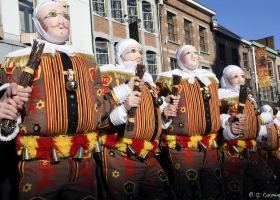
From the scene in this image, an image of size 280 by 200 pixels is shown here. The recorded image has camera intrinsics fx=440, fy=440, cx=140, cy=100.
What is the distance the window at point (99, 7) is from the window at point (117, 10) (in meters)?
0.63

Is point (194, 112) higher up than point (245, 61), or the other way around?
point (245, 61)

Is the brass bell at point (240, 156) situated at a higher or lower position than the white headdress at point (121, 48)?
lower

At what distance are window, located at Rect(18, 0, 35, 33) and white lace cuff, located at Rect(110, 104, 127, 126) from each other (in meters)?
10.5

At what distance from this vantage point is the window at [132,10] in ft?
64.6

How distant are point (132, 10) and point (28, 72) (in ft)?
57.3

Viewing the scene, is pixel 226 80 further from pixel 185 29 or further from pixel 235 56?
pixel 235 56

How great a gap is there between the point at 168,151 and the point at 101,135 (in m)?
1.16

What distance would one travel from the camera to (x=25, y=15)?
13.9 m

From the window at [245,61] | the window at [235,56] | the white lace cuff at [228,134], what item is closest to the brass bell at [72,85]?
the white lace cuff at [228,134]

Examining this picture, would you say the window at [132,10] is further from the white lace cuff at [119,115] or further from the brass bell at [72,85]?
the brass bell at [72,85]

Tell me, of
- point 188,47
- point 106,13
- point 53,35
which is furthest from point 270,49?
point 53,35

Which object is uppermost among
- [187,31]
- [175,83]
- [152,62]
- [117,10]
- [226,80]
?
[187,31]

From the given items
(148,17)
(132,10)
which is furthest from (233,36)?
(132,10)

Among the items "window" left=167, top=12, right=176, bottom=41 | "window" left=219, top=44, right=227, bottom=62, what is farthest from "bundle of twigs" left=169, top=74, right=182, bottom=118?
"window" left=219, top=44, right=227, bottom=62
